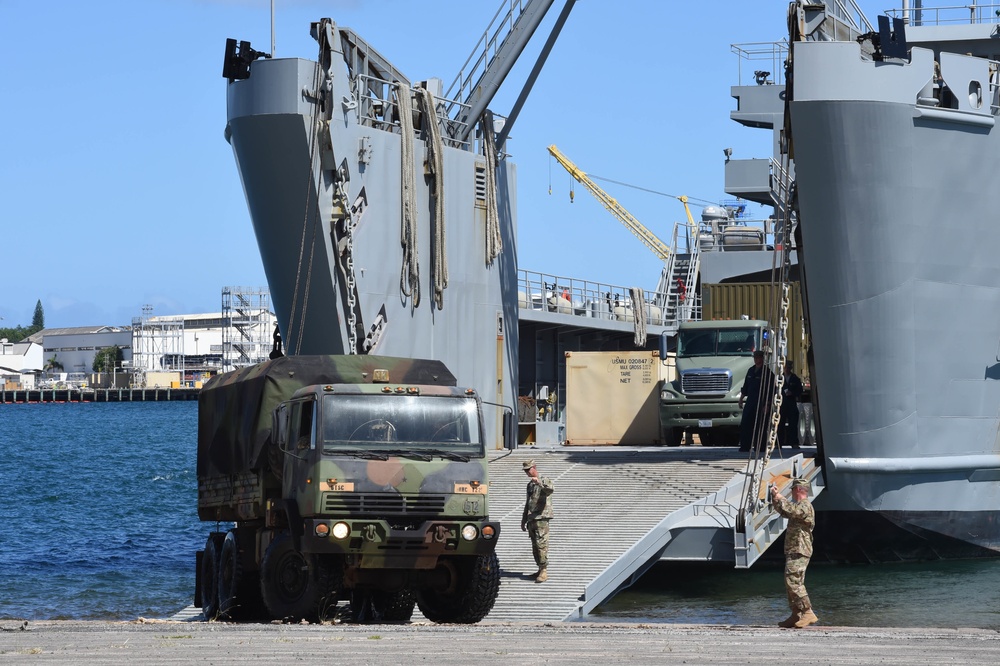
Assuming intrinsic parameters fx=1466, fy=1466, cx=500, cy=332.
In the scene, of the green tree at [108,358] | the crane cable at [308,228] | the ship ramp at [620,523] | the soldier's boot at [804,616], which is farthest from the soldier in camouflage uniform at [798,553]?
the green tree at [108,358]

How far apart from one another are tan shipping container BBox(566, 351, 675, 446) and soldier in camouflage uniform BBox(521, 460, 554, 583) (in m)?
12.9

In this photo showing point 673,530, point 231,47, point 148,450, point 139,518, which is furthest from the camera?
point 148,450

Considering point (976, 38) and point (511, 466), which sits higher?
point (976, 38)

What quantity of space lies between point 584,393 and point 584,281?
8.66 m

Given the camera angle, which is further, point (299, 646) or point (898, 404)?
point (898, 404)

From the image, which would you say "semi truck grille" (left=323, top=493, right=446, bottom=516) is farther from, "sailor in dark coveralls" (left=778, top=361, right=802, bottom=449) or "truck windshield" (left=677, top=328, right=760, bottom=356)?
"truck windshield" (left=677, top=328, right=760, bottom=356)

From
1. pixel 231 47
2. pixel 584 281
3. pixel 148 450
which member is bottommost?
pixel 148 450

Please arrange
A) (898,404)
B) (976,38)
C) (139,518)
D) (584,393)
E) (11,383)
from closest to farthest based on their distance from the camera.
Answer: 1. (898,404)
2. (976,38)
3. (584,393)
4. (139,518)
5. (11,383)

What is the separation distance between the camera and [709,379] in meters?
Answer: 26.6

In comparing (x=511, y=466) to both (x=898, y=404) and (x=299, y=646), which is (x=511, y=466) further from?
(x=299, y=646)

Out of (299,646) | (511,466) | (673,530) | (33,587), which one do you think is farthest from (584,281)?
(299,646)

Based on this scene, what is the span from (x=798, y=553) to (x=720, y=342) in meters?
13.4

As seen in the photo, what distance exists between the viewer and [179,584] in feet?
80.1

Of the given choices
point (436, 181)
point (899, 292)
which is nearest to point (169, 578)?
point (436, 181)
